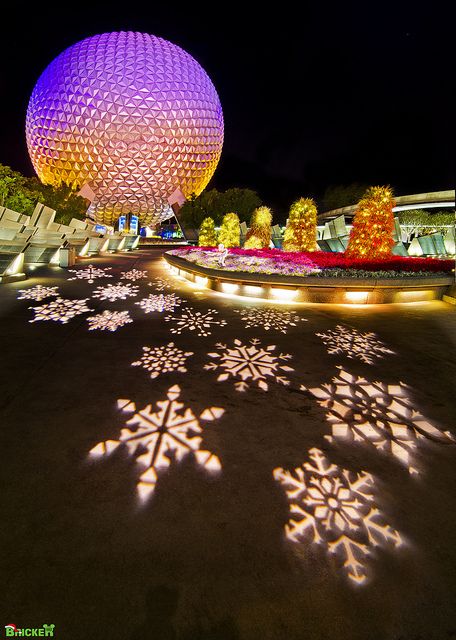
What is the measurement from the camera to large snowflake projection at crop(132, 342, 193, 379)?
5168 millimetres

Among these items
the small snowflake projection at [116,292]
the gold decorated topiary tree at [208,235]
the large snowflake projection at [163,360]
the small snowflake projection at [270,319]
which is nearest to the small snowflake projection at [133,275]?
the small snowflake projection at [116,292]

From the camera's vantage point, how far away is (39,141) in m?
47.2

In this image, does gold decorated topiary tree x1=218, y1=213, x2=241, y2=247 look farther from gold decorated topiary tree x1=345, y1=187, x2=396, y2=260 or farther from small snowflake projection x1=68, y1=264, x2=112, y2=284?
gold decorated topiary tree x1=345, y1=187, x2=396, y2=260

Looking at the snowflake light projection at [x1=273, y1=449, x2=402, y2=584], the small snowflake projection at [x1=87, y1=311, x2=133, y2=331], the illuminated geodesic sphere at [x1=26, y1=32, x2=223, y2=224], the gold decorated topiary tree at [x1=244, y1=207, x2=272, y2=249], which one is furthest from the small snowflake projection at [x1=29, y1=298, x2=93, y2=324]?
the illuminated geodesic sphere at [x1=26, y1=32, x2=223, y2=224]

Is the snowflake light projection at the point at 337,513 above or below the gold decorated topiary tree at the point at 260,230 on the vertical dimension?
below

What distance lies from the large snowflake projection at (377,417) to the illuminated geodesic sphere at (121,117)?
49.8 m

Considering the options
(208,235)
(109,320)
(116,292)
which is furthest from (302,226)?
(109,320)

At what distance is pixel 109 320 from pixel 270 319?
3.78 meters

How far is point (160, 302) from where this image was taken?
1021cm

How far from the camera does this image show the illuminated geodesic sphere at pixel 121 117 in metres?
44.4

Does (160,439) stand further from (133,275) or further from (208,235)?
(208,235)

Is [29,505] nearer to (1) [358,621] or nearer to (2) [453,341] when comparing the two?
(1) [358,621]

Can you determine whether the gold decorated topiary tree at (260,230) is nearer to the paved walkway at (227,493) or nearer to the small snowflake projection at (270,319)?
the small snowflake projection at (270,319)

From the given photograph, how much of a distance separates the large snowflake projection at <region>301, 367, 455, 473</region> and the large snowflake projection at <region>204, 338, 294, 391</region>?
0.71 m
